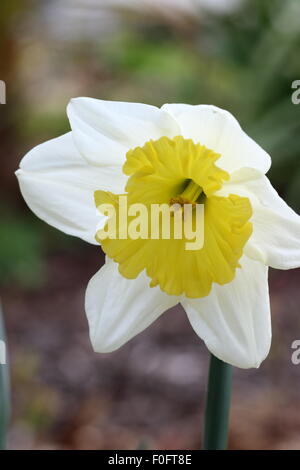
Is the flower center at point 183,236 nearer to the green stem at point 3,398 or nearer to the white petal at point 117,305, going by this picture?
the white petal at point 117,305

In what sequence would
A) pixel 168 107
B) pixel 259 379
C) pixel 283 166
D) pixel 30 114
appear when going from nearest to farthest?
1. pixel 168 107
2. pixel 259 379
3. pixel 283 166
4. pixel 30 114

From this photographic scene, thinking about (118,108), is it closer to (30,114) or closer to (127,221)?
(127,221)

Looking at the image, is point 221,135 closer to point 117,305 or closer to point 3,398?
point 117,305

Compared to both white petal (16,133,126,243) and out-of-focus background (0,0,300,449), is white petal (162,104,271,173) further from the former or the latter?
out-of-focus background (0,0,300,449)

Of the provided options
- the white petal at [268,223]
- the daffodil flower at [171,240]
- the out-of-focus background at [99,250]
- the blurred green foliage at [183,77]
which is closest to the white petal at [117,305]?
the daffodil flower at [171,240]

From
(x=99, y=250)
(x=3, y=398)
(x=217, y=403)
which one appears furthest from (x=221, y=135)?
(x=99, y=250)
